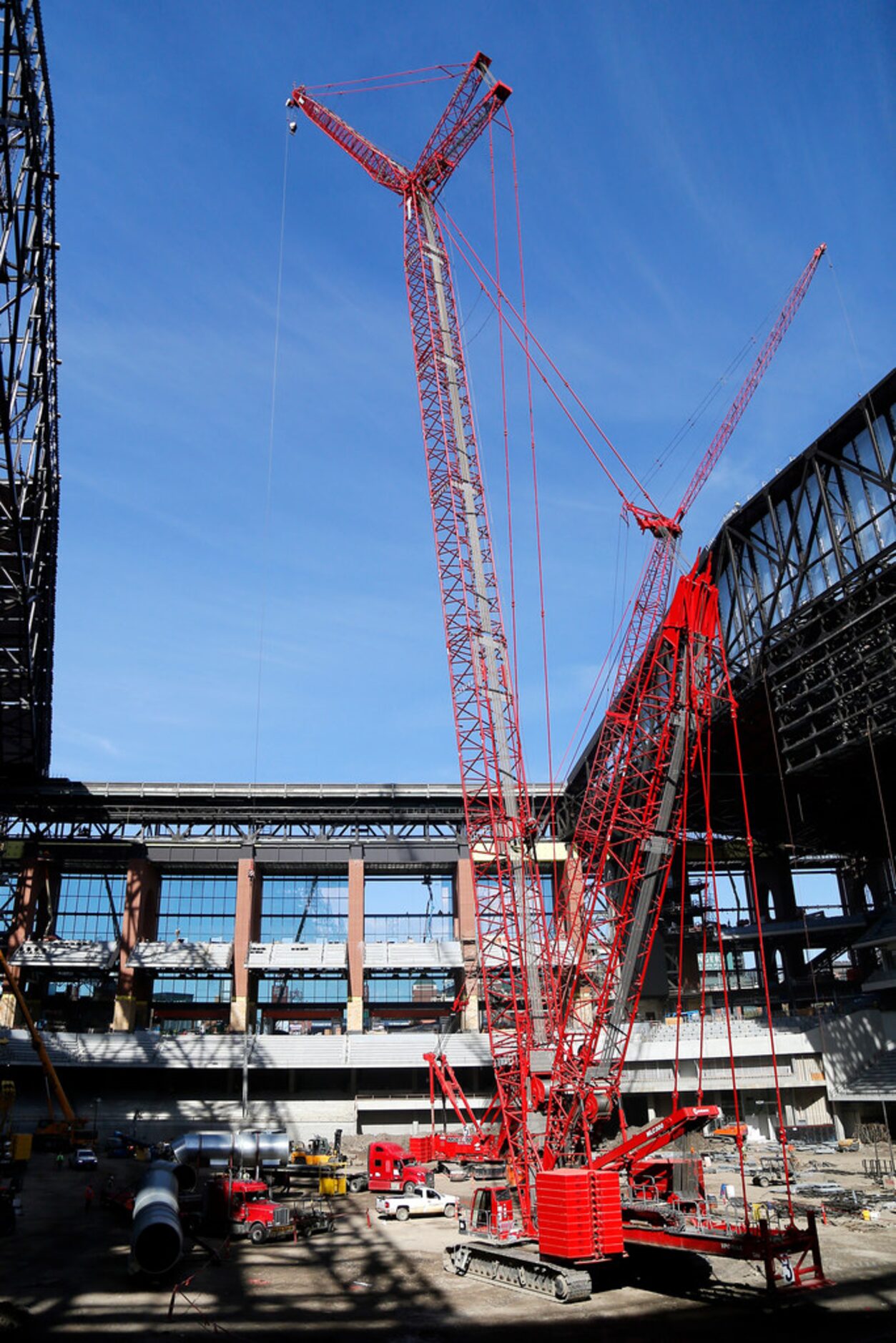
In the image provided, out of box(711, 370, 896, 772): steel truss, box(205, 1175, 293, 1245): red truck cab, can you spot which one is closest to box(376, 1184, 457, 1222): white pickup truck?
box(205, 1175, 293, 1245): red truck cab

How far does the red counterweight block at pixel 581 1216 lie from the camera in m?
23.9

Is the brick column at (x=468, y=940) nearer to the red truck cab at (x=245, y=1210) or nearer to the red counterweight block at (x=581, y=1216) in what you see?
the red truck cab at (x=245, y=1210)

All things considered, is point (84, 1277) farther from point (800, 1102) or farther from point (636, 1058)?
point (800, 1102)

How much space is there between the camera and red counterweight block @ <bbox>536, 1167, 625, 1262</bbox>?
2392cm

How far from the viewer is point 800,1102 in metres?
70.3

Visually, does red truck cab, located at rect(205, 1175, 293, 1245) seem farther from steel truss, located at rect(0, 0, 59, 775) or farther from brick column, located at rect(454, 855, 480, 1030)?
brick column, located at rect(454, 855, 480, 1030)

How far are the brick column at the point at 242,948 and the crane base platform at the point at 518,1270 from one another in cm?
5288

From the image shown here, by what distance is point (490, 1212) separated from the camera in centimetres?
3278

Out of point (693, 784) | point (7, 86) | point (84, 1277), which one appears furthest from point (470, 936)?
point (7, 86)

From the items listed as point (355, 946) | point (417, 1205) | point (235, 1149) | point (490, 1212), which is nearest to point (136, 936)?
point (355, 946)

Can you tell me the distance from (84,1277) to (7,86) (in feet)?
122

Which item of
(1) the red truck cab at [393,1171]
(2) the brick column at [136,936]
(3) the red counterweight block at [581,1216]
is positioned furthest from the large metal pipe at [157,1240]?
(2) the brick column at [136,936]

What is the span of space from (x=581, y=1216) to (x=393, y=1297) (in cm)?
515

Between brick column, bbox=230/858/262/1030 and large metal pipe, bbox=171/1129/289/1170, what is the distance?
31934mm
